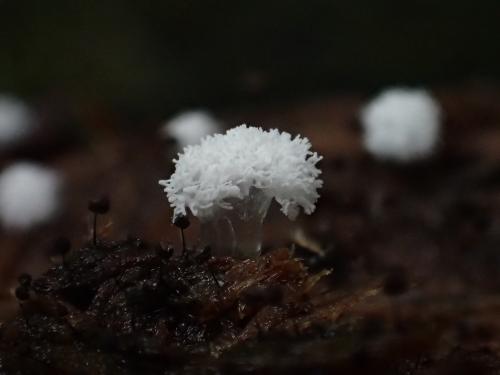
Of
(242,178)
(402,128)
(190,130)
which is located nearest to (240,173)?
(242,178)

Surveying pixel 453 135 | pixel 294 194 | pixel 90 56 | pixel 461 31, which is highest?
pixel 90 56

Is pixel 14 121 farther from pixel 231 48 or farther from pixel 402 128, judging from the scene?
pixel 402 128

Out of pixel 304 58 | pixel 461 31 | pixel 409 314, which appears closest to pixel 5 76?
pixel 304 58

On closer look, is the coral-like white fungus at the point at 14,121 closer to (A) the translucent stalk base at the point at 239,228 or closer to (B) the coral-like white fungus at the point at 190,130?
(B) the coral-like white fungus at the point at 190,130

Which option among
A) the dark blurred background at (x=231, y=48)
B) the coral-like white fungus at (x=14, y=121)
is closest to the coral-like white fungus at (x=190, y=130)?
the dark blurred background at (x=231, y=48)

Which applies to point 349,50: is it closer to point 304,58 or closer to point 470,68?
point 304,58

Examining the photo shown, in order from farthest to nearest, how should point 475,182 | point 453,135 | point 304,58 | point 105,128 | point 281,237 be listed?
point 304,58
point 105,128
point 453,135
point 475,182
point 281,237

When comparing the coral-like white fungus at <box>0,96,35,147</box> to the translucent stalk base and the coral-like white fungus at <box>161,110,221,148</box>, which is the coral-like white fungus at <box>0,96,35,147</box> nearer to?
the coral-like white fungus at <box>161,110,221,148</box>

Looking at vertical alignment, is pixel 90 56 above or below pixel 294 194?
above
